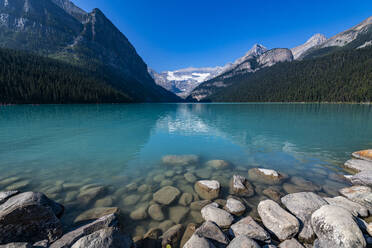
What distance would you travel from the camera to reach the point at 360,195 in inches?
274

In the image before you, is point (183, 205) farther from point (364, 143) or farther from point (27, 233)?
point (364, 143)

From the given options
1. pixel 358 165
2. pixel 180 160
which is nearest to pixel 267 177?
pixel 180 160

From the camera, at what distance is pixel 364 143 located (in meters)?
17.4

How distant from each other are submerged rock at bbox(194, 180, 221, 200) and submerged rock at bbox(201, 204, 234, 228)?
1.40 m

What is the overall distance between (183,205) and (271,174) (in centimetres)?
627

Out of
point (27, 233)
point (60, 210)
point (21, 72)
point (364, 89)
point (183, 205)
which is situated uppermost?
point (21, 72)

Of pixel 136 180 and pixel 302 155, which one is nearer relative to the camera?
pixel 136 180

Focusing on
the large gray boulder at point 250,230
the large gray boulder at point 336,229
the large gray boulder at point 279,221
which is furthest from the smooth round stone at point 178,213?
the large gray boulder at point 336,229

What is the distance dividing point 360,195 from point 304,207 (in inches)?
137

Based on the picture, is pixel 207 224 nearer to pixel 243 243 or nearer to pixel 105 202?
pixel 243 243

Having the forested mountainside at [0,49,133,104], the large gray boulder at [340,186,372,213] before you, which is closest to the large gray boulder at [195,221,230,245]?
the large gray boulder at [340,186,372,213]

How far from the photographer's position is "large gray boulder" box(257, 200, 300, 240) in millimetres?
5023

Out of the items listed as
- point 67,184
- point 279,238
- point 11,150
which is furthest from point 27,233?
point 11,150

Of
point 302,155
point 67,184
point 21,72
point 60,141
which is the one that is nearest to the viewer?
point 67,184
